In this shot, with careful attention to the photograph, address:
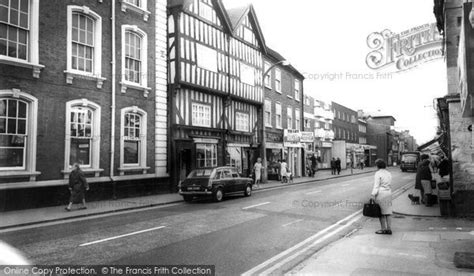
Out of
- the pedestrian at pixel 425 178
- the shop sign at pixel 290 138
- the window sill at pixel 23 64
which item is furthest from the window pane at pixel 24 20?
the shop sign at pixel 290 138

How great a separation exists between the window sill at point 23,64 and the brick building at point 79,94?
0.11 ft

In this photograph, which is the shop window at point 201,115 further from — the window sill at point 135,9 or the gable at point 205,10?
the window sill at point 135,9

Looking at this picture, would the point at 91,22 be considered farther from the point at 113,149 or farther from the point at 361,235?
the point at 361,235

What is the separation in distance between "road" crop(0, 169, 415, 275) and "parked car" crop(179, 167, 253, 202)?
175cm

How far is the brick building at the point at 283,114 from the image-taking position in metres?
29.8

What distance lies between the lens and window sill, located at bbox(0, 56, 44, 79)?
40.5ft

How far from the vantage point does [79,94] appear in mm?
14773

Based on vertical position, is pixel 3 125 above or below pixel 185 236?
above

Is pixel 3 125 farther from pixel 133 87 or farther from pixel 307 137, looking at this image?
pixel 307 137

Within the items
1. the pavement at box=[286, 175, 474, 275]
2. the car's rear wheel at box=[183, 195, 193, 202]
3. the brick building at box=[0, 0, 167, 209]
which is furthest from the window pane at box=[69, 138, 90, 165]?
the pavement at box=[286, 175, 474, 275]

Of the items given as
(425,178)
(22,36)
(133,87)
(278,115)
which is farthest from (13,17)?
(278,115)

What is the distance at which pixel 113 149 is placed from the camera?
52.6 feet

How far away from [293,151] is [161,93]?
60.2ft

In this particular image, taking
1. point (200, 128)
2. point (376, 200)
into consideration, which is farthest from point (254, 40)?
point (376, 200)
